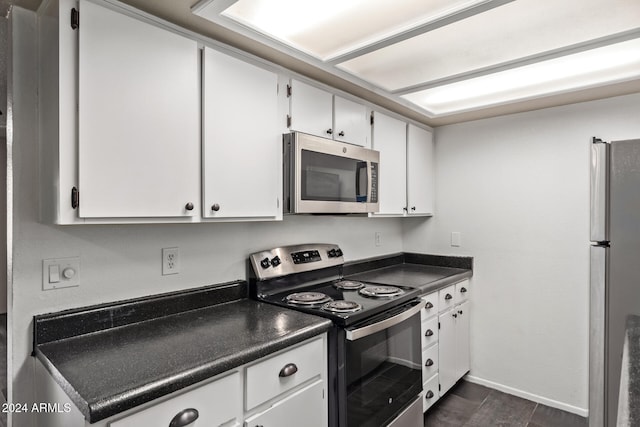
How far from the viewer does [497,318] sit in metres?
2.86

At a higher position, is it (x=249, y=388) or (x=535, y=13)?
(x=535, y=13)

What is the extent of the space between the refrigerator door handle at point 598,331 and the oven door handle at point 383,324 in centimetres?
81

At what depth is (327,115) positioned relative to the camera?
2.09 meters

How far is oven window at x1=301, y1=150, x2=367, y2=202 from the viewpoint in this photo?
1.91 m

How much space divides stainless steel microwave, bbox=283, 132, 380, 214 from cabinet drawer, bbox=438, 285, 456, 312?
82 cm

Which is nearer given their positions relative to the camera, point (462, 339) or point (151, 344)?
point (151, 344)

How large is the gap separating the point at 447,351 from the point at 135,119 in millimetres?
2453

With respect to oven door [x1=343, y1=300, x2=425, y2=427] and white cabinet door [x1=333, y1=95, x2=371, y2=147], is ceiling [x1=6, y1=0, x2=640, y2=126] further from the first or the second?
oven door [x1=343, y1=300, x2=425, y2=427]

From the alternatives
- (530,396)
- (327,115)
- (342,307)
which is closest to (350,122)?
(327,115)

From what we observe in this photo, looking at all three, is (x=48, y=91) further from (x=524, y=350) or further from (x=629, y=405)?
(x=524, y=350)

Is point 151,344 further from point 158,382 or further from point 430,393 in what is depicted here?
point 430,393

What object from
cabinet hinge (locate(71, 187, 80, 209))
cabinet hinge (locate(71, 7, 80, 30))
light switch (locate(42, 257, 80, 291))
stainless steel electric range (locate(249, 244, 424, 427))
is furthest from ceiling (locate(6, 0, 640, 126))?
stainless steel electric range (locate(249, 244, 424, 427))

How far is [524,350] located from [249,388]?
234cm

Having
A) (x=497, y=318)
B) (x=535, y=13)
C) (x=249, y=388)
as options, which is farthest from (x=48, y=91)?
(x=497, y=318)
